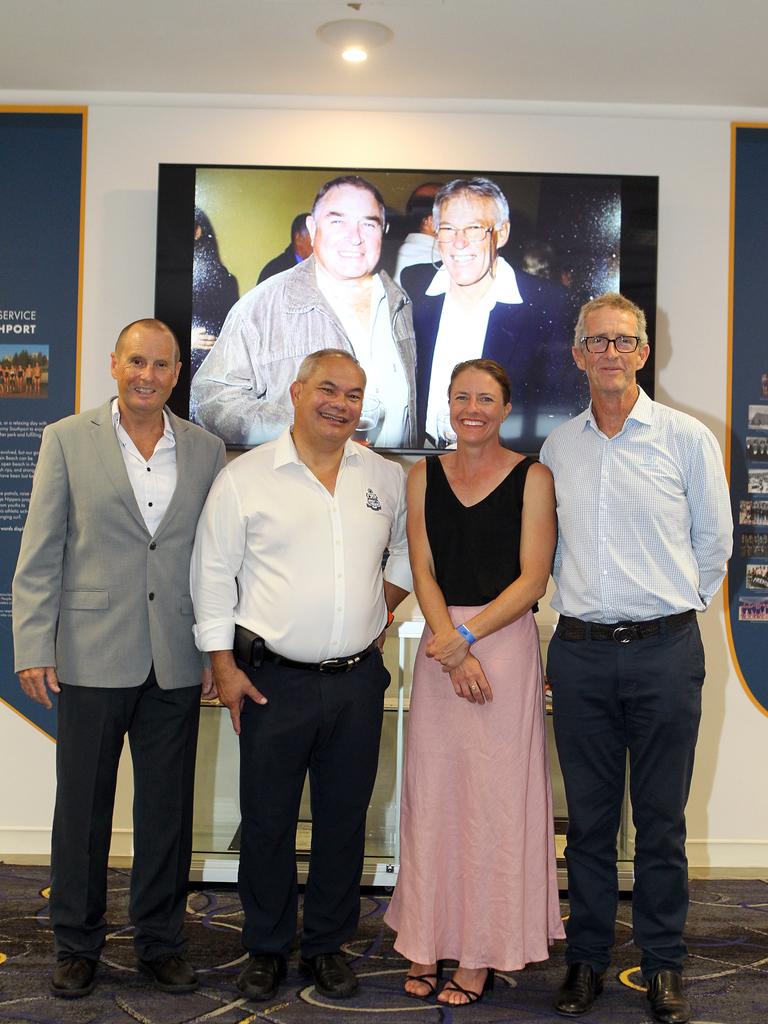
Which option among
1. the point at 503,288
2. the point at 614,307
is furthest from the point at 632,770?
the point at 503,288

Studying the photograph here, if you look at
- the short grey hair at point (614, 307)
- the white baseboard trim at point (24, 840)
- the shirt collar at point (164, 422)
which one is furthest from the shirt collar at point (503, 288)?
the white baseboard trim at point (24, 840)

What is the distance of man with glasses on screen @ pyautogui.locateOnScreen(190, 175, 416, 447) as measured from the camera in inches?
166

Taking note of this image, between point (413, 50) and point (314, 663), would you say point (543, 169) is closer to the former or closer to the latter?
point (413, 50)

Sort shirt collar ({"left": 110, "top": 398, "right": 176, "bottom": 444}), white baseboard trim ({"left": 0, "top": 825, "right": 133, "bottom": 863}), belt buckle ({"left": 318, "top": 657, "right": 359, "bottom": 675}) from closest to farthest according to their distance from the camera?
1. belt buckle ({"left": 318, "top": 657, "right": 359, "bottom": 675})
2. shirt collar ({"left": 110, "top": 398, "right": 176, "bottom": 444})
3. white baseboard trim ({"left": 0, "top": 825, "right": 133, "bottom": 863})

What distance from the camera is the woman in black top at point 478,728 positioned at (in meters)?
2.79

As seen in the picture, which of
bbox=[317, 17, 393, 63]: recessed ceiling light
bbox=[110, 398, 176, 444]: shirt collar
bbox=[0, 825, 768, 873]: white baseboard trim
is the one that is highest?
bbox=[317, 17, 393, 63]: recessed ceiling light

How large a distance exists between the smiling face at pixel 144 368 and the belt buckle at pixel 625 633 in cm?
141

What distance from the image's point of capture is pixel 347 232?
4234 millimetres

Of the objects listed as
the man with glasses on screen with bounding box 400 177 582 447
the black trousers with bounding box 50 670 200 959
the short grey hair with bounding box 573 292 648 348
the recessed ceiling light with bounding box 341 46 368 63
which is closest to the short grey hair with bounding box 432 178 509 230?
the man with glasses on screen with bounding box 400 177 582 447

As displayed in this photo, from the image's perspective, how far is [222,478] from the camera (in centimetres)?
289

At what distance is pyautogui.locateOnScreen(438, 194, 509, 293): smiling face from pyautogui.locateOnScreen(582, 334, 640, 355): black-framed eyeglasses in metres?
1.46

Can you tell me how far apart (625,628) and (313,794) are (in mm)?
998

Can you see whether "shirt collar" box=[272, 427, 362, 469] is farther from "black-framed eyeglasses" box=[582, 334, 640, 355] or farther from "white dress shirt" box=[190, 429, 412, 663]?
"black-framed eyeglasses" box=[582, 334, 640, 355]

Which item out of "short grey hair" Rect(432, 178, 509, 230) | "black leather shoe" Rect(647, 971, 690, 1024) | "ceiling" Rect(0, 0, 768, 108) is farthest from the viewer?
"short grey hair" Rect(432, 178, 509, 230)
